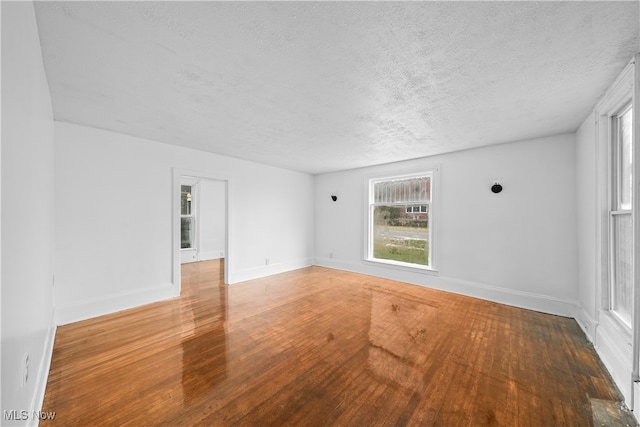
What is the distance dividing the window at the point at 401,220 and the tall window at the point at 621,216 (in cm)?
225

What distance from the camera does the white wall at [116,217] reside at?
2930 millimetres

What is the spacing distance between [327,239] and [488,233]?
10.8 ft

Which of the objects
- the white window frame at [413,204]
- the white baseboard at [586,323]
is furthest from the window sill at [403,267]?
the white baseboard at [586,323]

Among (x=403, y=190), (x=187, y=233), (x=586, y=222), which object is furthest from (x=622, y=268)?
(x=187, y=233)

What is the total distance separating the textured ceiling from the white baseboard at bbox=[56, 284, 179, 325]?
2.17m

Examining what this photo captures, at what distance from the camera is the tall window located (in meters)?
2.03

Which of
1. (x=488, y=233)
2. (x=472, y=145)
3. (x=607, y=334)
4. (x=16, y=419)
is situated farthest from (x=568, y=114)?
(x=16, y=419)

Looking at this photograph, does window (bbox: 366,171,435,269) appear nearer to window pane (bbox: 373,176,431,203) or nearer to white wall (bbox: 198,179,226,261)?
window pane (bbox: 373,176,431,203)

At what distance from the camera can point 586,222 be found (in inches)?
109

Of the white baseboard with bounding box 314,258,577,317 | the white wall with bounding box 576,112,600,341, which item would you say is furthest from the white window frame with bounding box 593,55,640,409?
the white baseboard with bounding box 314,258,577,317

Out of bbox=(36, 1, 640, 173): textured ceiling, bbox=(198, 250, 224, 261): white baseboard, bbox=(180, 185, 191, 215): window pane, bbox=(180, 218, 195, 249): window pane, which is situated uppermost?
bbox=(36, 1, 640, 173): textured ceiling

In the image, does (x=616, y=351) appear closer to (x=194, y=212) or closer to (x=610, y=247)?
(x=610, y=247)

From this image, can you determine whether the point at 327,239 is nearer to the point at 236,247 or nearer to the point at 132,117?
the point at 236,247

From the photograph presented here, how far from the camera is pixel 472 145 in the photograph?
3.74m
